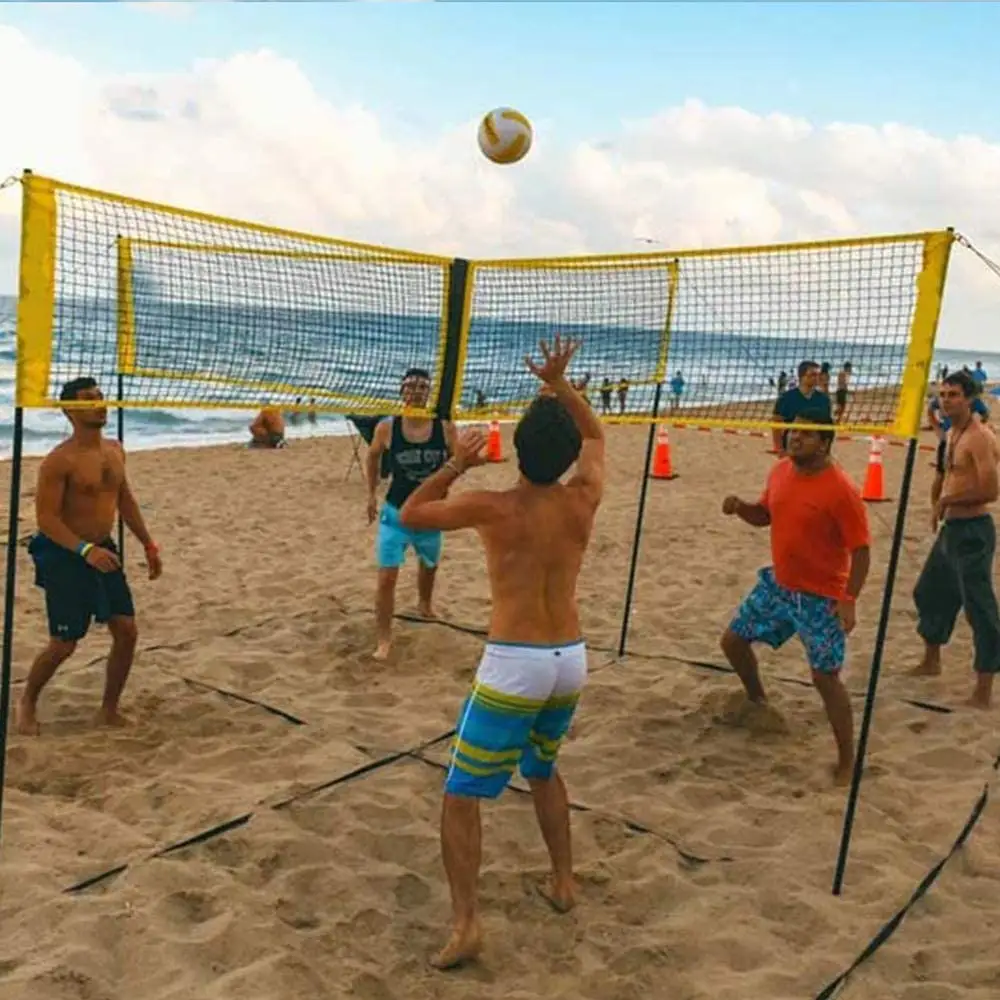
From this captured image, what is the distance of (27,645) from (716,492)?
9.68 metres

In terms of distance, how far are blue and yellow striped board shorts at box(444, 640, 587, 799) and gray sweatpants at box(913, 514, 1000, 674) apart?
357cm

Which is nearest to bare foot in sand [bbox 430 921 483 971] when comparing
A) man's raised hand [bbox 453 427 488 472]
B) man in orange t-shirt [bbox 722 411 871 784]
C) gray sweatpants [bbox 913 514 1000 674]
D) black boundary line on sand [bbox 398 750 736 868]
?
black boundary line on sand [bbox 398 750 736 868]

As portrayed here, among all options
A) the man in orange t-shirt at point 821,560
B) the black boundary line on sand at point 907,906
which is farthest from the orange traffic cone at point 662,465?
the black boundary line on sand at point 907,906

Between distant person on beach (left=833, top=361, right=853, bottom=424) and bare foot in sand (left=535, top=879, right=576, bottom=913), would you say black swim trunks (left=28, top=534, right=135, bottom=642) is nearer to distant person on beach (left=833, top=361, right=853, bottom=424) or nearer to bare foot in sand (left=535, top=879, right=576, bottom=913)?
bare foot in sand (left=535, top=879, right=576, bottom=913)

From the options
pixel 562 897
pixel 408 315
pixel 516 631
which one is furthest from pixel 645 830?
pixel 408 315

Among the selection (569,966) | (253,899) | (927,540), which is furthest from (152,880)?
(927,540)

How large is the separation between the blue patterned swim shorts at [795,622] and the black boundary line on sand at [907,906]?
0.88 metres

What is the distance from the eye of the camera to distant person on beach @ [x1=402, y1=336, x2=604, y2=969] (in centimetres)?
342

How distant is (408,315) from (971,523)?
3625mm

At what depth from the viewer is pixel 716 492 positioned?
13906 mm

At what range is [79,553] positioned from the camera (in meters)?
4.94

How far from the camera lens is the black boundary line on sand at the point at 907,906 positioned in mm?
3336

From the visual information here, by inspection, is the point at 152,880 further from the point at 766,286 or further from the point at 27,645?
the point at 766,286

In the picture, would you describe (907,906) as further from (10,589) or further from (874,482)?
(874,482)
